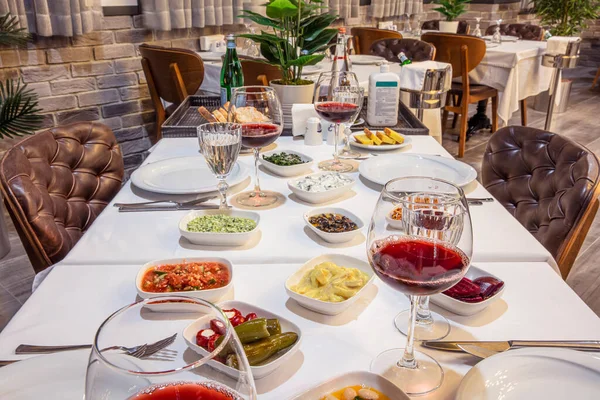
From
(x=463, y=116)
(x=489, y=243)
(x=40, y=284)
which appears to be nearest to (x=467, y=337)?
(x=489, y=243)

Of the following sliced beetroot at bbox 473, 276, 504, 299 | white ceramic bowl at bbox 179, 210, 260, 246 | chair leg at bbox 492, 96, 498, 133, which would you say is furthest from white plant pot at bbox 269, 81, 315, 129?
chair leg at bbox 492, 96, 498, 133

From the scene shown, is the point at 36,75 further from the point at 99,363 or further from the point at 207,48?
the point at 99,363

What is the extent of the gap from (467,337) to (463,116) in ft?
12.0

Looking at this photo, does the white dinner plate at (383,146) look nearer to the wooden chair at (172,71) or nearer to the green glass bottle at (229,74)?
the green glass bottle at (229,74)

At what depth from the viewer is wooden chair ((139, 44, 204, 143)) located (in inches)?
124

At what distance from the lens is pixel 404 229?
28.7 inches

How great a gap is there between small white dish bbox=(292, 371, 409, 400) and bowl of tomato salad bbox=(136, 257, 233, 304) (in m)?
0.29

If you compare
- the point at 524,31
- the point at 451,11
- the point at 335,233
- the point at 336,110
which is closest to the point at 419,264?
the point at 335,233

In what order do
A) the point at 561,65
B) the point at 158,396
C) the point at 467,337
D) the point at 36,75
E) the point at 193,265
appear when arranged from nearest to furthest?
1. the point at 158,396
2. the point at 467,337
3. the point at 193,265
4. the point at 36,75
5. the point at 561,65

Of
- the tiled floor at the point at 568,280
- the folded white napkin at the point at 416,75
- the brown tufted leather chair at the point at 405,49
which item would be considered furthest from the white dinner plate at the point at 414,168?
the brown tufted leather chair at the point at 405,49

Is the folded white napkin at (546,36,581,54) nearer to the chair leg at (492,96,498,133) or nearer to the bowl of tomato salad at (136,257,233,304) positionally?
the chair leg at (492,96,498,133)

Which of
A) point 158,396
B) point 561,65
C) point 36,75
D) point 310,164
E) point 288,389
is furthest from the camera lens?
point 561,65

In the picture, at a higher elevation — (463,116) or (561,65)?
(561,65)

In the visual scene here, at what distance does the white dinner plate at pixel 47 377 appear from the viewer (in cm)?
69
